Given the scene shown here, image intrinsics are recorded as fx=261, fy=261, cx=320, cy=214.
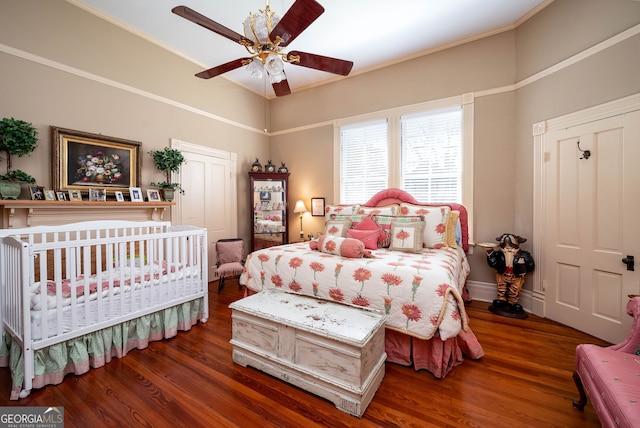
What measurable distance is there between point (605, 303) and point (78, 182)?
5.38m

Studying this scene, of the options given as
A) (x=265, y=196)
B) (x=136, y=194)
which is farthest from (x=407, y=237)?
(x=136, y=194)

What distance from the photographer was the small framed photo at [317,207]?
466 centimetres

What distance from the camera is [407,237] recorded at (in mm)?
2844

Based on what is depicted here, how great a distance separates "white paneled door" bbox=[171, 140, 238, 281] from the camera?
387 centimetres

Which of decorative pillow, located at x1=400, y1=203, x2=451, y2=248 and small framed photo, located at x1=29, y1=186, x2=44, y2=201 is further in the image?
decorative pillow, located at x1=400, y1=203, x2=451, y2=248

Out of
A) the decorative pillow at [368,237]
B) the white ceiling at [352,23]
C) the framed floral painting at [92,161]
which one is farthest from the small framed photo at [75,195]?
the decorative pillow at [368,237]

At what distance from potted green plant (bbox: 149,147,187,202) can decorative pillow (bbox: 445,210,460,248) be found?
354 cm

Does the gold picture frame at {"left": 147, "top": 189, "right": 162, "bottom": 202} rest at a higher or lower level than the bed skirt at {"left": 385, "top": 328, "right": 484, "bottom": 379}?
higher

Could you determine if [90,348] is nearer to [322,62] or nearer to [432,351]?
[432,351]

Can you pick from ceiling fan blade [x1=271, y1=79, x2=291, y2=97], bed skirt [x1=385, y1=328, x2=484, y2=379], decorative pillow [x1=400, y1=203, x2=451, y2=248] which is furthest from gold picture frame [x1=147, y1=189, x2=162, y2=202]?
decorative pillow [x1=400, y1=203, x2=451, y2=248]

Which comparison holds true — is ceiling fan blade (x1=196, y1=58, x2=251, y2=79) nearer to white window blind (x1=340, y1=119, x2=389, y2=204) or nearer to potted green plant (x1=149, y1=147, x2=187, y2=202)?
potted green plant (x1=149, y1=147, x2=187, y2=202)

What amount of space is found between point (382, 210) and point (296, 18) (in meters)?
2.40

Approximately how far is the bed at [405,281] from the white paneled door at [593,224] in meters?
0.94

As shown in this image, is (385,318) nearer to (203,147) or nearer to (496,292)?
(496,292)
